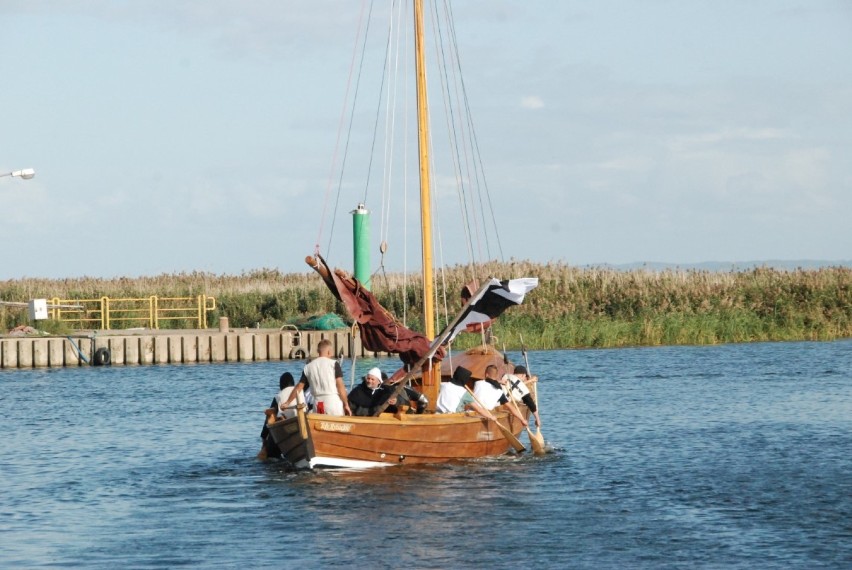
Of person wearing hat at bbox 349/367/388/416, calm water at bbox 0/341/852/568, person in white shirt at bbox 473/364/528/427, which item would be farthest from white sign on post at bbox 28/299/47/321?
person wearing hat at bbox 349/367/388/416

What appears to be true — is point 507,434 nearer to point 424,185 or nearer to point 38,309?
point 424,185

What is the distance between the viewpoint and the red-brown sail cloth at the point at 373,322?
82.4 feet

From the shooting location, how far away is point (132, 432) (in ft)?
107

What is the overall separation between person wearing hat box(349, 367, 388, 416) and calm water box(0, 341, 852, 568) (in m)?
1.18

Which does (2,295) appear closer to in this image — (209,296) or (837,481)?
(209,296)

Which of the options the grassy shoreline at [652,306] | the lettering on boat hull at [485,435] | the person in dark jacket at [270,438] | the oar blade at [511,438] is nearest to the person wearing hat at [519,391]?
the oar blade at [511,438]

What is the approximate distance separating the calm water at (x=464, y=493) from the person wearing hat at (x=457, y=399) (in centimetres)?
103

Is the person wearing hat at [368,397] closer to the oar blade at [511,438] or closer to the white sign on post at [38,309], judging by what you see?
the oar blade at [511,438]

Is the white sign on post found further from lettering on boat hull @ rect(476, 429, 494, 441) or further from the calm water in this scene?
lettering on boat hull @ rect(476, 429, 494, 441)

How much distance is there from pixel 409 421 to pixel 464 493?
2.15 m

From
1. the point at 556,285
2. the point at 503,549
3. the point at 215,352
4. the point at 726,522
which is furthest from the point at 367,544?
the point at 556,285

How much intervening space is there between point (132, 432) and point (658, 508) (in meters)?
15.4

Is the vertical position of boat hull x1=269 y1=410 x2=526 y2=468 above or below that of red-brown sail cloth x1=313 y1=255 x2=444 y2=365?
below

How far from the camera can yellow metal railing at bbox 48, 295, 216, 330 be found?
5919 cm
